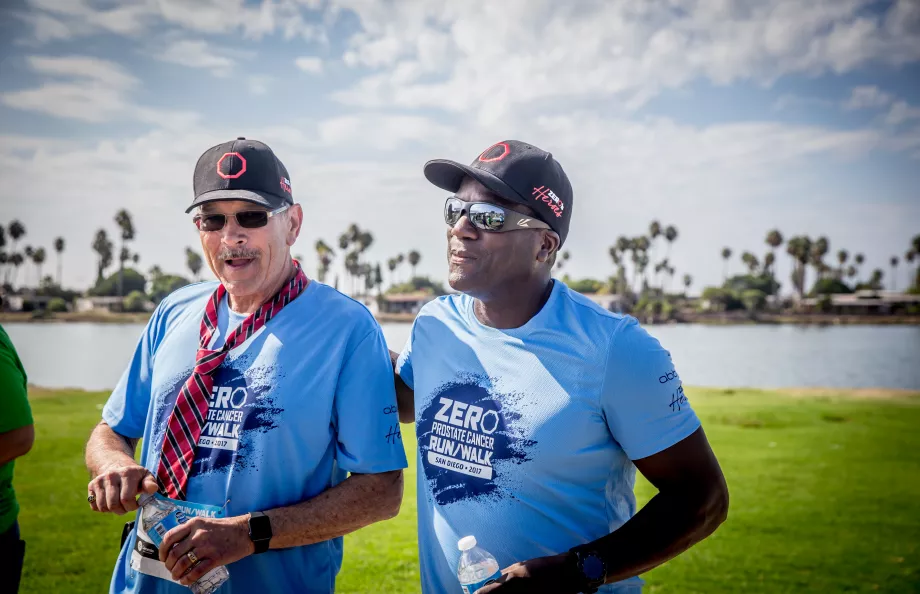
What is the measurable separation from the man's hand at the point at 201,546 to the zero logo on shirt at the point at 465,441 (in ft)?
2.80

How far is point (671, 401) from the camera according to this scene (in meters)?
2.69

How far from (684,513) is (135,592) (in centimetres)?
241

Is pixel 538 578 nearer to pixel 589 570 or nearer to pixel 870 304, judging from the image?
pixel 589 570

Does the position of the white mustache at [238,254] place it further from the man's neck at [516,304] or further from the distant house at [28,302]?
the distant house at [28,302]

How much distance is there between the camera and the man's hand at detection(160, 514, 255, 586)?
2.71 m

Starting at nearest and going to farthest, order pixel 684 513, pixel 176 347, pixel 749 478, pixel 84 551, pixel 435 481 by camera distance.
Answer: pixel 684 513, pixel 435 481, pixel 176 347, pixel 84 551, pixel 749 478

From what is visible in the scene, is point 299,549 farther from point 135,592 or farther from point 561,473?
point 561,473

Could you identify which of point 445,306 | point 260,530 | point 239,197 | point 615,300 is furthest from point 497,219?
point 615,300

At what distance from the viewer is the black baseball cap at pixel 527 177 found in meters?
3.10

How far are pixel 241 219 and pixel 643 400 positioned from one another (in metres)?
2.04

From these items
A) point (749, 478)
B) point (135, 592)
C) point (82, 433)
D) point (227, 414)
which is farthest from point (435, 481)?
point (82, 433)

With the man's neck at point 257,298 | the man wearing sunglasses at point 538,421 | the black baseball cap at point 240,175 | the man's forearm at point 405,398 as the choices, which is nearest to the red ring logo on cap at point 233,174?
the black baseball cap at point 240,175

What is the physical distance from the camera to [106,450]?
3.26 m

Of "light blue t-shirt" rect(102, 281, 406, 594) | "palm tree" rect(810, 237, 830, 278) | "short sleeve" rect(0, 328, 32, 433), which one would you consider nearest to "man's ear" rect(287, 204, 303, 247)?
"light blue t-shirt" rect(102, 281, 406, 594)
